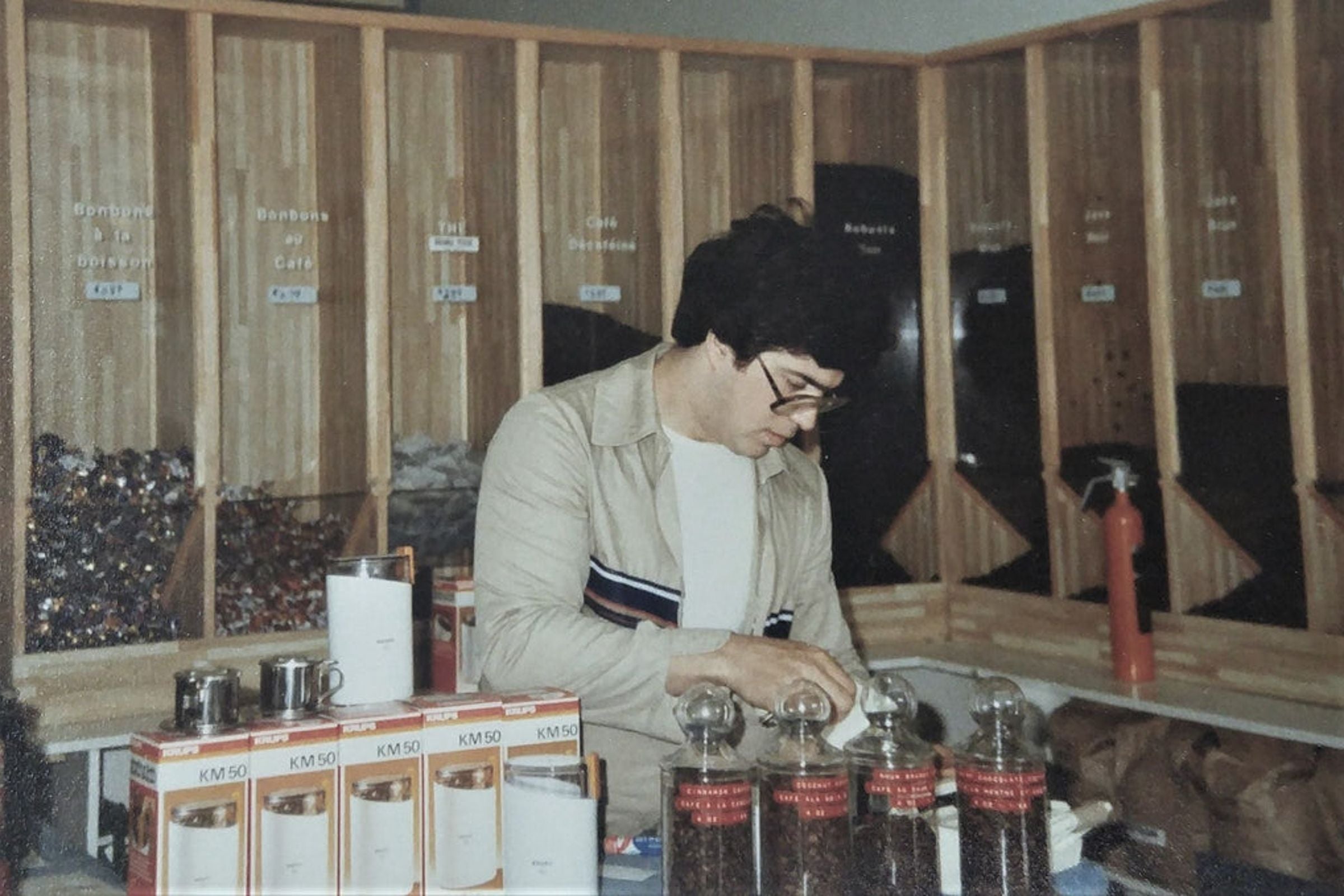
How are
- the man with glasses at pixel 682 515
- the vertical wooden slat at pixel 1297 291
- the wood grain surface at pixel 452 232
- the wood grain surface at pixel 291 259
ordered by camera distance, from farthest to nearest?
the wood grain surface at pixel 452 232, the wood grain surface at pixel 291 259, the vertical wooden slat at pixel 1297 291, the man with glasses at pixel 682 515

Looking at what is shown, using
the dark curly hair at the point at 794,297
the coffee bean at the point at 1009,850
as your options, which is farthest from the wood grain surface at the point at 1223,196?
the coffee bean at the point at 1009,850

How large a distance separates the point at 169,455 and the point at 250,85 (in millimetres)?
874

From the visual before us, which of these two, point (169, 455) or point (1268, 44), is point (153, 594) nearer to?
point (169, 455)

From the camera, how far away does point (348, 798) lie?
1.16 meters

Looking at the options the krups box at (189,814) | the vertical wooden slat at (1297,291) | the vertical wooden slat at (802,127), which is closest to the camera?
the krups box at (189,814)

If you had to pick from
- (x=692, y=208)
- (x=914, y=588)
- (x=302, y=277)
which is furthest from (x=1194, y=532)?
(x=302, y=277)

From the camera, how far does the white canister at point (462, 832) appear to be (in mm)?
1194

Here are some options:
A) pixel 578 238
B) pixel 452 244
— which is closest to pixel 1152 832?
pixel 578 238

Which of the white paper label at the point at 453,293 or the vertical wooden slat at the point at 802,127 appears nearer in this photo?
the white paper label at the point at 453,293

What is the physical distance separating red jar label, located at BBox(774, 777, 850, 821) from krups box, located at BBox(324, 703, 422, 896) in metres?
0.35

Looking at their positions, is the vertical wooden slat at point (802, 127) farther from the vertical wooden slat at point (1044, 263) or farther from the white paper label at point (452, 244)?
the white paper label at point (452, 244)

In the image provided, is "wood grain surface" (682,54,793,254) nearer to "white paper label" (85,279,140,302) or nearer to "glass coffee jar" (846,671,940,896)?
"white paper label" (85,279,140,302)

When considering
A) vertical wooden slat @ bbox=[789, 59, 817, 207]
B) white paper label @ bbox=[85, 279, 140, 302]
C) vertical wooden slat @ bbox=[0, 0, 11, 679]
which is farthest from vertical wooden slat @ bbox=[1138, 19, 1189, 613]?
vertical wooden slat @ bbox=[0, 0, 11, 679]

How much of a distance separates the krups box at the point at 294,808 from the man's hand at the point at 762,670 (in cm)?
45
